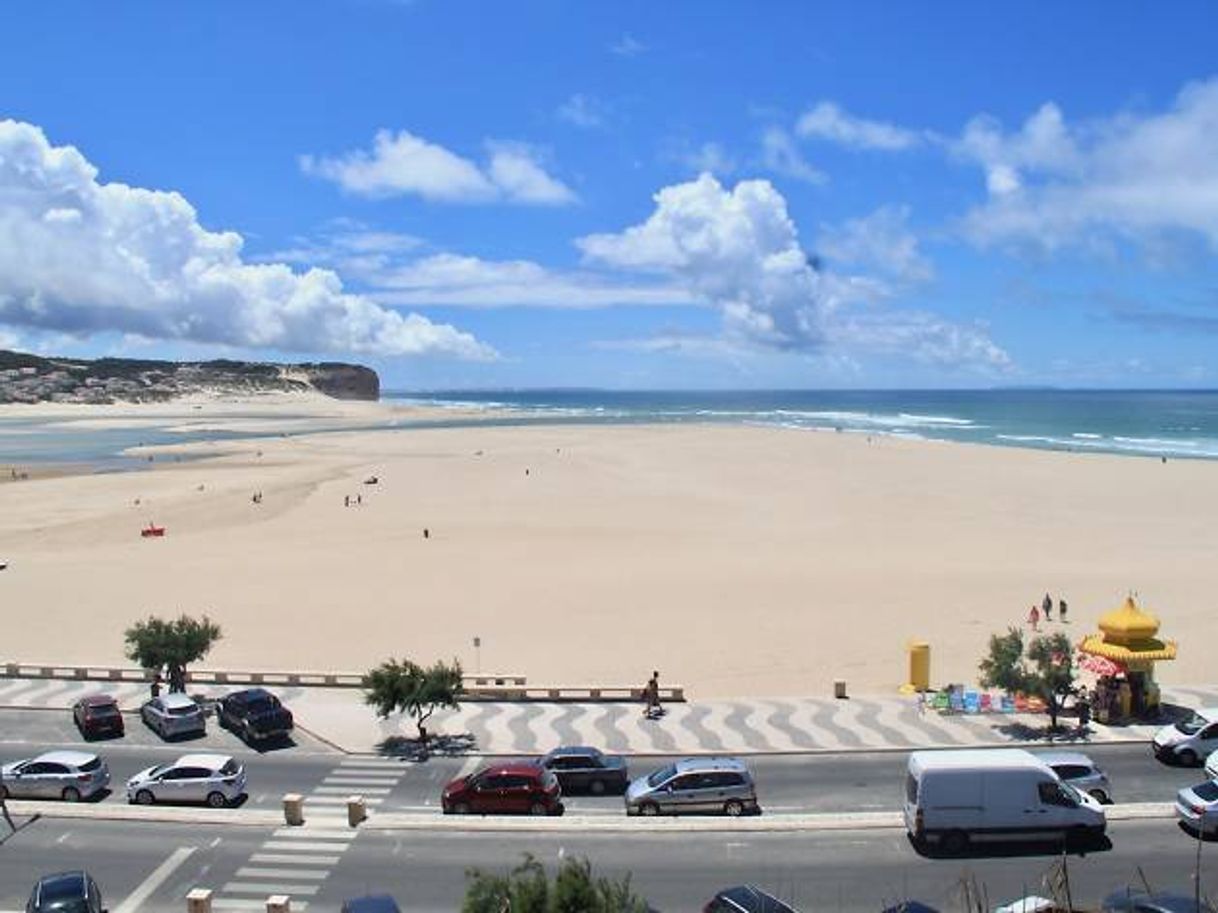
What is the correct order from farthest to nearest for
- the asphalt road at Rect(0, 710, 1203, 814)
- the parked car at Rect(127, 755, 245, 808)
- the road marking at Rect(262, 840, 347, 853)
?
the asphalt road at Rect(0, 710, 1203, 814), the parked car at Rect(127, 755, 245, 808), the road marking at Rect(262, 840, 347, 853)

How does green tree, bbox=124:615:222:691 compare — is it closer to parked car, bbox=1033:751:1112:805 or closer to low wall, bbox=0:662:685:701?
low wall, bbox=0:662:685:701

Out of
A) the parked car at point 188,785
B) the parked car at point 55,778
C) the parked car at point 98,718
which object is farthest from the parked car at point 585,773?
the parked car at point 98,718

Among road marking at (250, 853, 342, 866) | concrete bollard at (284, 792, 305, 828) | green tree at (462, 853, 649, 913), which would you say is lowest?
road marking at (250, 853, 342, 866)

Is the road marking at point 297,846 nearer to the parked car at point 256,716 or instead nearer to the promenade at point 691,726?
the promenade at point 691,726

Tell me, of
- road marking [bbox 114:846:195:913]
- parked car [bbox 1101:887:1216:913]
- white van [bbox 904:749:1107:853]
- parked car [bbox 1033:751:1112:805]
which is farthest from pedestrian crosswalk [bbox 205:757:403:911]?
parked car [bbox 1033:751:1112:805]

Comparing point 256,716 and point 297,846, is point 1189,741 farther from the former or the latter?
point 256,716

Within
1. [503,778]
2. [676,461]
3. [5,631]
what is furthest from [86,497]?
[503,778]

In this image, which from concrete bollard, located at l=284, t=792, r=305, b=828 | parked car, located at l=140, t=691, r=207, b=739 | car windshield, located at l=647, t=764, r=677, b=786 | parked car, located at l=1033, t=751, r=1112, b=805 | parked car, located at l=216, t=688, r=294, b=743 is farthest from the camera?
parked car, located at l=140, t=691, r=207, b=739

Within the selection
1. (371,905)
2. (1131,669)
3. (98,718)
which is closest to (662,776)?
(371,905)

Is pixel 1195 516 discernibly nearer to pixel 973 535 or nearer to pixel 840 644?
pixel 973 535
